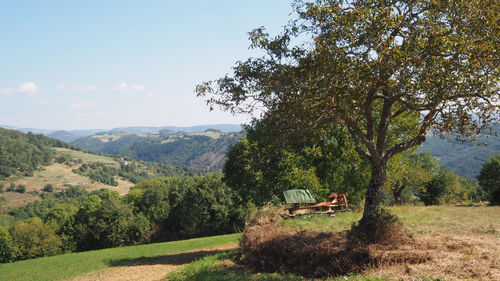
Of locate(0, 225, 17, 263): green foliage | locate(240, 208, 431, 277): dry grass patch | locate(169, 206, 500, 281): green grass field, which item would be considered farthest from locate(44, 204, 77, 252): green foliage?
locate(240, 208, 431, 277): dry grass patch

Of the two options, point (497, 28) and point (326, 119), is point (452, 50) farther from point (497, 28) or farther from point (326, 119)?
point (326, 119)

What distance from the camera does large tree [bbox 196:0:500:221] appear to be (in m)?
10.3

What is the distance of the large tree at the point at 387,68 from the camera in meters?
10.3

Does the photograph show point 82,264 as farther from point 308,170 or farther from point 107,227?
point 107,227

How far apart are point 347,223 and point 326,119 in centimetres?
688

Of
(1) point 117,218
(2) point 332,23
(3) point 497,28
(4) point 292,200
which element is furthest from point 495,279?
(1) point 117,218

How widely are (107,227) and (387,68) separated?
70419mm

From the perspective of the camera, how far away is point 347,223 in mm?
16797

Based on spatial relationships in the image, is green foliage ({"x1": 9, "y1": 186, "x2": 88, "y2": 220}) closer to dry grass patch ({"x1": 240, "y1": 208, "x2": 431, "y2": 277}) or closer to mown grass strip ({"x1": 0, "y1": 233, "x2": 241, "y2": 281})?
mown grass strip ({"x1": 0, "y1": 233, "x2": 241, "y2": 281})

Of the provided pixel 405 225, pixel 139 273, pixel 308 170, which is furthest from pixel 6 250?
pixel 405 225

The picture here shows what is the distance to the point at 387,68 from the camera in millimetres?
10844

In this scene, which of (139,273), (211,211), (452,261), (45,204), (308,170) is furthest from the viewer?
(45,204)

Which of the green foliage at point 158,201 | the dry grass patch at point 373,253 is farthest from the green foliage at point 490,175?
the green foliage at point 158,201

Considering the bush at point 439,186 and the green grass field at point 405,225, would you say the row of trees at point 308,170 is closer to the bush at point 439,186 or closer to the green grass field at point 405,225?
the green grass field at point 405,225
